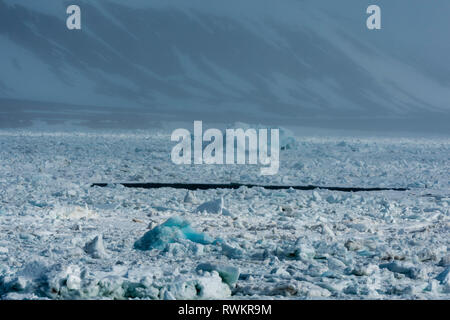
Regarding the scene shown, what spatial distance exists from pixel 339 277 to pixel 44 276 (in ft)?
6.10

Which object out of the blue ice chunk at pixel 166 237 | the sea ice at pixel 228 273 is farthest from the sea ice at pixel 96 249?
the sea ice at pixel 228 273

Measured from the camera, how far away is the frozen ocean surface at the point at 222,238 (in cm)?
411

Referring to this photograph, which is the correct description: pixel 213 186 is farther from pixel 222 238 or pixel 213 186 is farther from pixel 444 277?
pixel 444 277

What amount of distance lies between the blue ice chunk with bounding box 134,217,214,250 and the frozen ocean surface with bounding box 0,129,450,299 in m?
0.01

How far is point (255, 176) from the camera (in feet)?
39.3

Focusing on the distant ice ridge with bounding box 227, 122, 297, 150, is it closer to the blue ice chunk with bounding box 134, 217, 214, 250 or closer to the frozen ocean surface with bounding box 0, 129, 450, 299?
the frozen ocean surface with bounding box 0, 129, 450, 299

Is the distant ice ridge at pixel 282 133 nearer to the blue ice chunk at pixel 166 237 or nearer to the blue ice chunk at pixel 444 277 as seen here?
the blue ice chunk at pixel 166 237

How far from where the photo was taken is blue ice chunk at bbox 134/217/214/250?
5.32m

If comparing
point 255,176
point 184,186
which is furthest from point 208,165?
point 184,186

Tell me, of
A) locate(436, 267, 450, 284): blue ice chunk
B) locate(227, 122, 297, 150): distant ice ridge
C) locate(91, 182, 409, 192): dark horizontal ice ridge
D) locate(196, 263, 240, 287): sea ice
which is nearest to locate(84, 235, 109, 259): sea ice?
locate(196, 263, 240, 287): sea ice

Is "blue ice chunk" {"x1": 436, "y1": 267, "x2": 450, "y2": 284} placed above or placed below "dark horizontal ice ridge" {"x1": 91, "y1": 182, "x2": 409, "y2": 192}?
below

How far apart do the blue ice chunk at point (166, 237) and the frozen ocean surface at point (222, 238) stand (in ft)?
0.04

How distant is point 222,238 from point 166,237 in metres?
0.50
